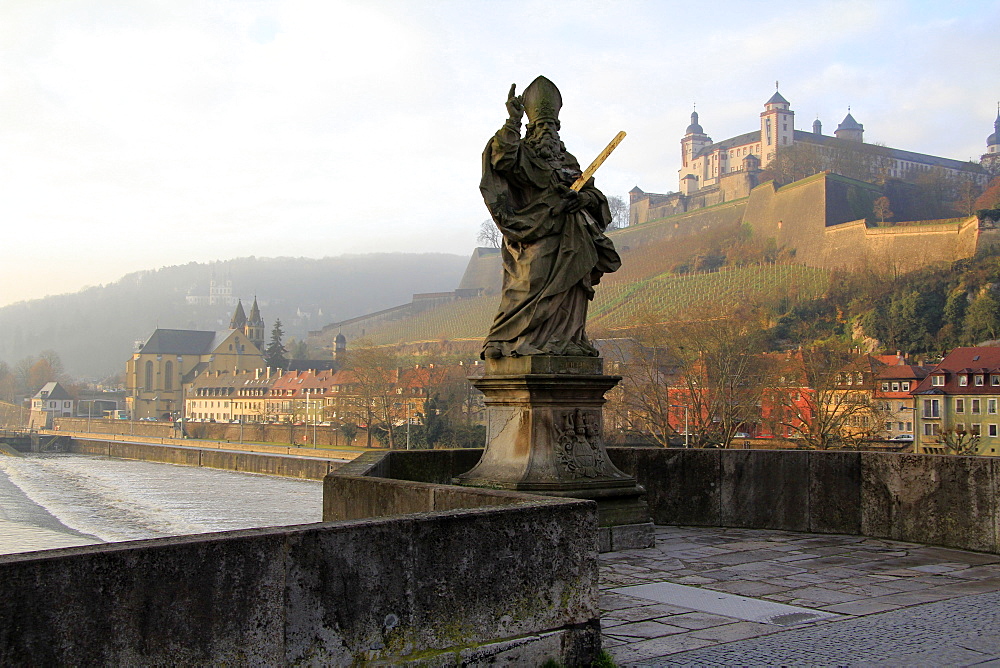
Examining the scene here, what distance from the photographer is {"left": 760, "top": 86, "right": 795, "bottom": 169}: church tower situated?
142m

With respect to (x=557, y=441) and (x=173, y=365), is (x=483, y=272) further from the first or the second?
(x=557, y=441)

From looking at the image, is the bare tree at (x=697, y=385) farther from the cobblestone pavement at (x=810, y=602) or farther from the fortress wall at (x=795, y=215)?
the fortress wall at (x=795, y=215)

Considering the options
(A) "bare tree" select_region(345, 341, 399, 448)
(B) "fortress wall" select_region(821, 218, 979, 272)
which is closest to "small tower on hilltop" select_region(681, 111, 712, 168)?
(B) "fortress wall" select_region(821, 218, 979, 272)

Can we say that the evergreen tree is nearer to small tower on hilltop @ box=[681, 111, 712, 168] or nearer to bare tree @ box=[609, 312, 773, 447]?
small tower on hilltop @ box=[681, 111, 712, 168]

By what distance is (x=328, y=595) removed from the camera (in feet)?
11.0

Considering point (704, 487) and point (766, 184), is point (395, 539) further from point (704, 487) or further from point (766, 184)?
point (766, 184)

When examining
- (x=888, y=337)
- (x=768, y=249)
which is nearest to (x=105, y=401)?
(x=768, y=249)

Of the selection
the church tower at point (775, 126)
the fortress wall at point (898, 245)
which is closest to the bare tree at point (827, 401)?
the fortress wall at point (898, 245)

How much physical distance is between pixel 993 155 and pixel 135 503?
5121 inches

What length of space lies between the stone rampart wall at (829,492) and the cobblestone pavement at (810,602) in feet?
0.71

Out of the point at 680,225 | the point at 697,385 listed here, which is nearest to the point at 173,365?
the point at 680,225

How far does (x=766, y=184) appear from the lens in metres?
112

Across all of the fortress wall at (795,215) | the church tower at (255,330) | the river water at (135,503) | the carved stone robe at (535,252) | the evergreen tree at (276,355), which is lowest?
the river water at (135,503)

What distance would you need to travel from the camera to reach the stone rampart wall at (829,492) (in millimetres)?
7457
